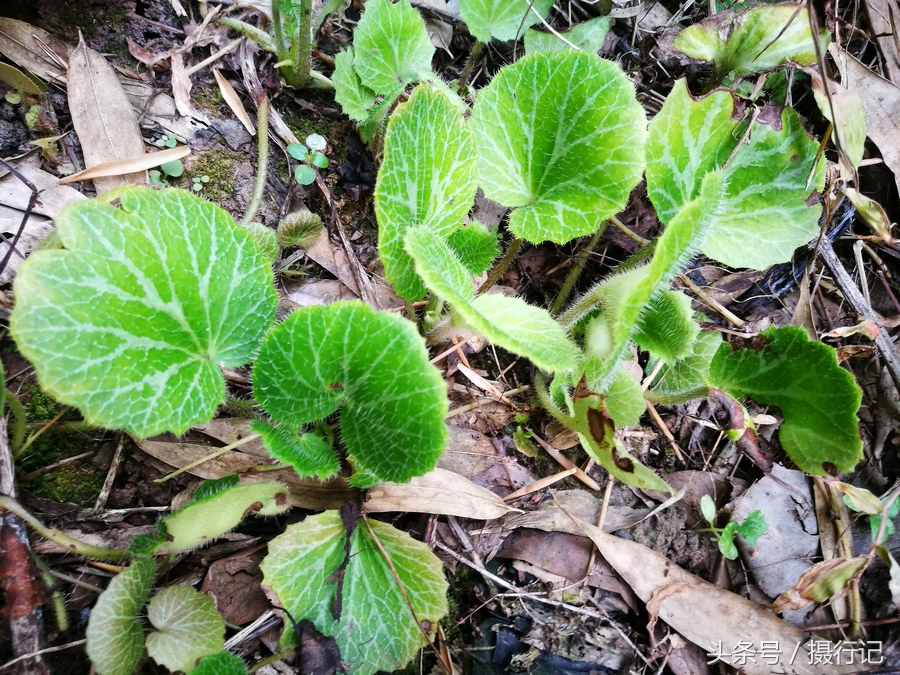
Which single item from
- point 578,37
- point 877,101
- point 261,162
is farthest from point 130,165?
point 877,101

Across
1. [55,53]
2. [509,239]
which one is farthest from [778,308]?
[55,53]

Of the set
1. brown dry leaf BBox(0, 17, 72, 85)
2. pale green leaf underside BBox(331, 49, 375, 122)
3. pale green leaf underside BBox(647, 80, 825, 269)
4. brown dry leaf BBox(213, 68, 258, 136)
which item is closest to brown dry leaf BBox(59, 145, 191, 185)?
brown dry leaf BBox(213, 68, 258, 136)

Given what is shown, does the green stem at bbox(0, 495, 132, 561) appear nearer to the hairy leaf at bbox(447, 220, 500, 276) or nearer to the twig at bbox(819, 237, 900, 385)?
the hairy leaf at bbox(447, 220, 500, 276)

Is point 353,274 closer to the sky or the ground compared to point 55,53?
closer to the ground

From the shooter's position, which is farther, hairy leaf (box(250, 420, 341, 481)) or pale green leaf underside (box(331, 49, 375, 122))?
pale green leaf underside (box(331, 49, 375, 122))

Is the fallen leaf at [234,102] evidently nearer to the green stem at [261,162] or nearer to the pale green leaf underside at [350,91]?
the green stem at [261,162]

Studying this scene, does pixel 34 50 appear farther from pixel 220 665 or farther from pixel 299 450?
pixel 220 665

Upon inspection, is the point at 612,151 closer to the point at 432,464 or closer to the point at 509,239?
the point at 509,239
